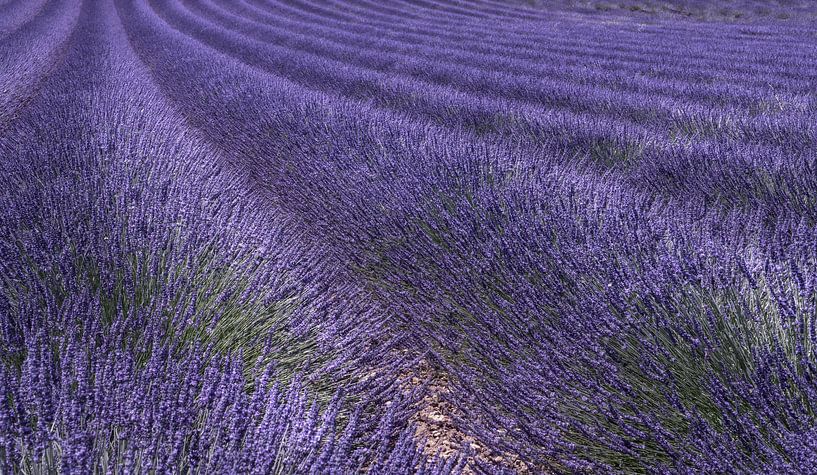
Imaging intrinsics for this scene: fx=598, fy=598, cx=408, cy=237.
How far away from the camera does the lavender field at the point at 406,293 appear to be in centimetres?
117

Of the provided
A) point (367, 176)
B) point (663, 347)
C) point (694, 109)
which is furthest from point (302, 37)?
point (663, 347)

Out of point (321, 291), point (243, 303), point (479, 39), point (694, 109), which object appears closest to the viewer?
point (243, 303)

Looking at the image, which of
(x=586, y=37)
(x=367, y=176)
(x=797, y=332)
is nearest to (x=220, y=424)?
(x=797, y=332)

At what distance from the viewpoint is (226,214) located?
Result: 224 centimetres

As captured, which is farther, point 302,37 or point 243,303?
point 302,37

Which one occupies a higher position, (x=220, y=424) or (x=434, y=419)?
(x=220, y=424)

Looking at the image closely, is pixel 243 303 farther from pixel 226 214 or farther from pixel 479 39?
pixel 479 39

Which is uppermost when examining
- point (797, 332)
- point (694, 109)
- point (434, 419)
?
point (694, 109)

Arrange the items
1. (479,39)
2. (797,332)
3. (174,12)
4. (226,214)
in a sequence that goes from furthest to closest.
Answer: (174,12), (479,39), (226,214), (797,332)

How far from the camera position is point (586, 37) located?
9.64 metres

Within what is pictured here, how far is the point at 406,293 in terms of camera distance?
2.19m

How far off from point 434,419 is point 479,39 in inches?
336

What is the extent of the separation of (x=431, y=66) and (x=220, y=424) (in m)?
5.95

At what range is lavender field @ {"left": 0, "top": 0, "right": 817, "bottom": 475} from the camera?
117cm
